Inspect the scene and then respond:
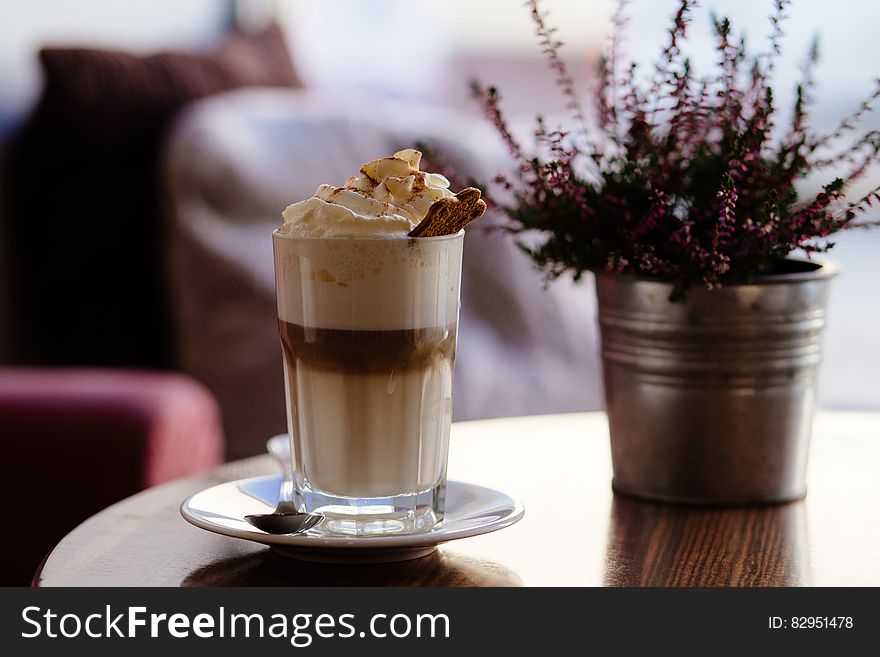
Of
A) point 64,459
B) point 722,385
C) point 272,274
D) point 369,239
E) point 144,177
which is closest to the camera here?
point 369,239

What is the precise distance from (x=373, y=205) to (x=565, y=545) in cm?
32

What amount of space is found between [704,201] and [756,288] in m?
0.09

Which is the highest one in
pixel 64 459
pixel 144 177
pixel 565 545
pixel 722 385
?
pixel 144 177

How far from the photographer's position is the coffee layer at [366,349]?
0.87 meters

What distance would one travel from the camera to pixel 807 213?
3.31 feet

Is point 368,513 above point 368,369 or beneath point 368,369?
beneath

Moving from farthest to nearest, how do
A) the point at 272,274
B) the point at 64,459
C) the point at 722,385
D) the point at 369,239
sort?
the point at 272,274, the point at 64,459, the point at 722,385, the point at 369,239

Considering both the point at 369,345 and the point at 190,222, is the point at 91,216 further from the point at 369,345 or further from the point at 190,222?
the point at 369,345

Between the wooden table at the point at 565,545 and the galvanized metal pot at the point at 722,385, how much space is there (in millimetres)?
27

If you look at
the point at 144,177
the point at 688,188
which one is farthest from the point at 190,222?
the point at 688,188

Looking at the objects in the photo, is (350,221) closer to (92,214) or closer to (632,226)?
(632,226)

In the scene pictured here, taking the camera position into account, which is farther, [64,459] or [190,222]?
[190,222]

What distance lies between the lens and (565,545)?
946 millimetres

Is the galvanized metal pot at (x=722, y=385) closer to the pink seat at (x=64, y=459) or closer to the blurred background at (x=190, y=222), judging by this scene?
the pink seat at (x=64, y=459)
